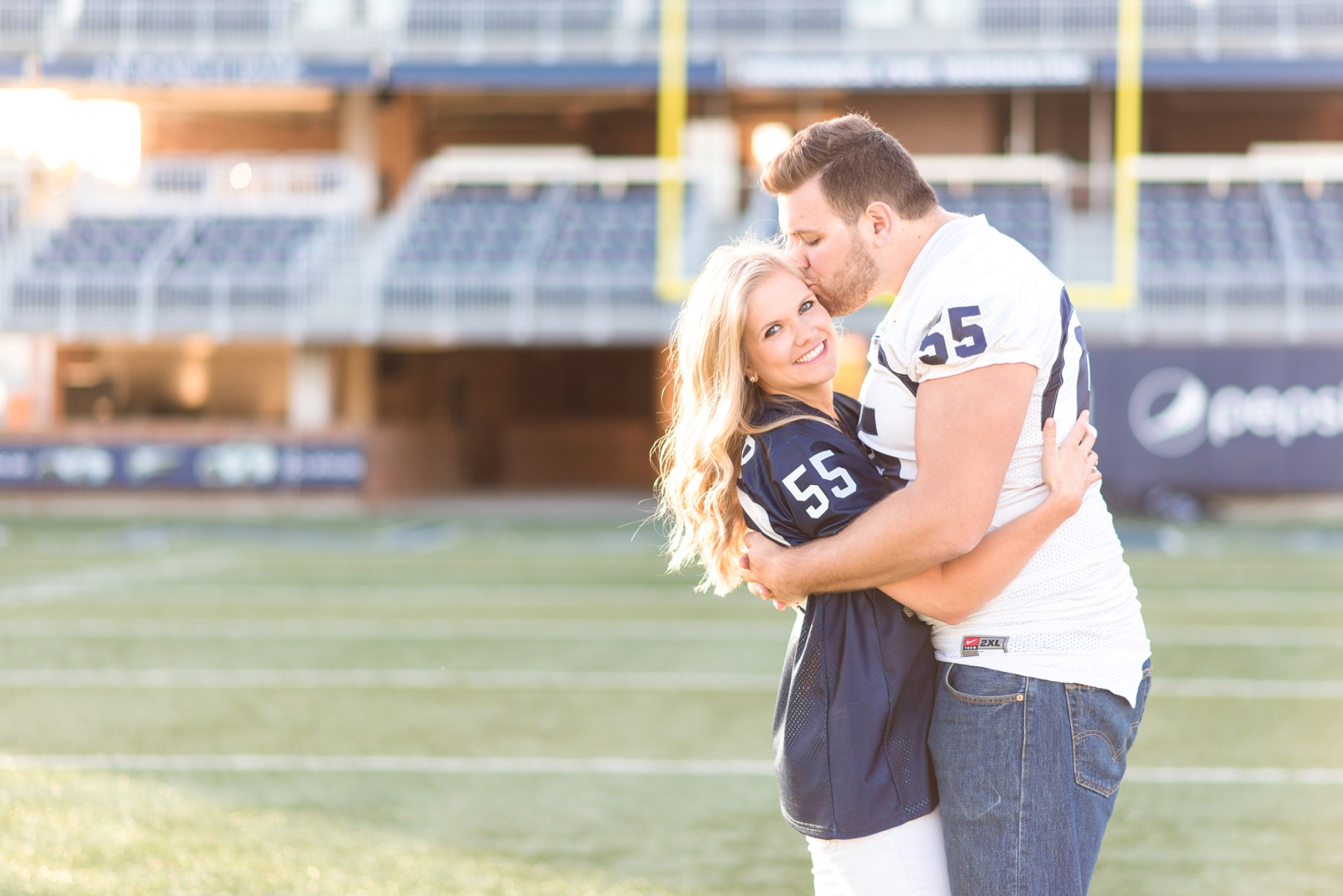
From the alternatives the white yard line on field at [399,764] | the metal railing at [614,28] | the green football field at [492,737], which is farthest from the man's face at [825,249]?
the metal railing at [614,28]

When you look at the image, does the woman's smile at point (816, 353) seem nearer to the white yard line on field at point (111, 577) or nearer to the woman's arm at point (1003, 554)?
the woman's arm at point (1003, 554)

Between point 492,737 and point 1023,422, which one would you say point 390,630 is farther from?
point 1023,422

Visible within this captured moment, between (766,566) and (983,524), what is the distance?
1.04 feet

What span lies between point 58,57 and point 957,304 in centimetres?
1976

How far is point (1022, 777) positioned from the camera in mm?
1765

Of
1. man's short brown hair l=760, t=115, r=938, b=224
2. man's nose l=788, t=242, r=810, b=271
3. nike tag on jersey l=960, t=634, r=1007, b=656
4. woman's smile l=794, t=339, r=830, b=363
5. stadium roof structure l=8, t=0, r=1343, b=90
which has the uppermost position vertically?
stadium roof structure l=8, t=0, r=1343, b=90

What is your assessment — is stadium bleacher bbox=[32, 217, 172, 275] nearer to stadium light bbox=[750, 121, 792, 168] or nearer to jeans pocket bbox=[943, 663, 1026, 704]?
stadium light bbox=[750, 121, 792, 168]

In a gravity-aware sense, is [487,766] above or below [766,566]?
below

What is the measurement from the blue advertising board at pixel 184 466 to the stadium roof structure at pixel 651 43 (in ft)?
16.6

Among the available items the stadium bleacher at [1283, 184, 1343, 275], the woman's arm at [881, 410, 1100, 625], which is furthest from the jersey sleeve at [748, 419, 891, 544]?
the stadium bleacher at [1283, 184, 1343, 275]

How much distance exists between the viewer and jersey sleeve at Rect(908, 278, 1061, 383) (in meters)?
1.70

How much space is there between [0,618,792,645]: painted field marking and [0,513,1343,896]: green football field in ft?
0.11

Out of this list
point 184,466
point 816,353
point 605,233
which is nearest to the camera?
point 816,353

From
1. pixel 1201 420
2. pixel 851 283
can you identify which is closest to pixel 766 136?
pixel 1201 420
